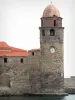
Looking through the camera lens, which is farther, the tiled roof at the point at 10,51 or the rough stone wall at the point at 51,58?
the tiled roof at the point at 10,51

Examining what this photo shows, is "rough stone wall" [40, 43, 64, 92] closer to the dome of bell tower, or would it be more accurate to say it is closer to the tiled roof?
the tiled roof

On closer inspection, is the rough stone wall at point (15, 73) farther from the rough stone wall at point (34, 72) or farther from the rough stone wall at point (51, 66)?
the rough stone wall at point (51, 66)

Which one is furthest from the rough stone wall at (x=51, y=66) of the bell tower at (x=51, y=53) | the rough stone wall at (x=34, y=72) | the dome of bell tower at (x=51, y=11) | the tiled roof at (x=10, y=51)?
the dome of bell tower at (x=51, y=11)

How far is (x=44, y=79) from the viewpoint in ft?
263

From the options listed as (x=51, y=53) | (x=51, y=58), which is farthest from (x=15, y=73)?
(x=51, y=53)

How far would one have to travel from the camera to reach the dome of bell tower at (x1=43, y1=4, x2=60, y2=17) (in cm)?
8012

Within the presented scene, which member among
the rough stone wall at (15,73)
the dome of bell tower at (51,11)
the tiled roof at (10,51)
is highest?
the dome of bell tower at (51,11)

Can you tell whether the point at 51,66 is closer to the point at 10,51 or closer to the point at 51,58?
the point at 51,58

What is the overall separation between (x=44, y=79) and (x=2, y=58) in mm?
5603

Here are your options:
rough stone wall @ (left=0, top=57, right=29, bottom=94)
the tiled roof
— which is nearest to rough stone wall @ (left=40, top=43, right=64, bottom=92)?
rough stone wall @ (left=0, top=57, right=29, bottom=94)

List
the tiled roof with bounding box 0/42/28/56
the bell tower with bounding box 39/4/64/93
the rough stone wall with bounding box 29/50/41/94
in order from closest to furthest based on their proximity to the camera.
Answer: the bell tower with bounding box 39/4/64/93 → the rough stone wall with bounding box 29/50/41/94 → the tiled roof with bounding box 0/42/28/56

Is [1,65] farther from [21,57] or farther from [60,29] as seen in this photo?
[60,29]

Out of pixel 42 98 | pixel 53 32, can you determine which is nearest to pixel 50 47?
pixel 53 32

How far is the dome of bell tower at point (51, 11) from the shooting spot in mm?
80125
